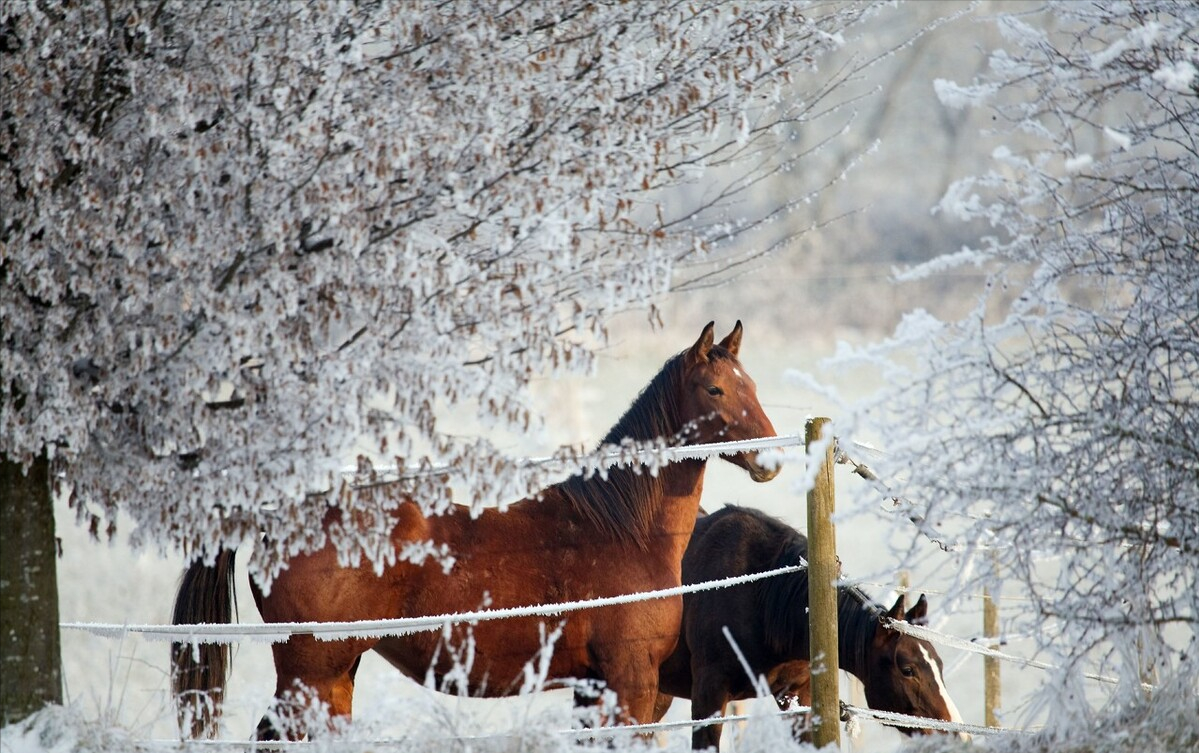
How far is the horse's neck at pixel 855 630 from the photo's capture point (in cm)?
514

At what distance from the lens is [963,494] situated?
3436 mm

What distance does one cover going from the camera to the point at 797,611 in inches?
215

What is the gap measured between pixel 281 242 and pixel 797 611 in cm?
330

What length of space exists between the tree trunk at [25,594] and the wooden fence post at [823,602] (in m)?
2.37

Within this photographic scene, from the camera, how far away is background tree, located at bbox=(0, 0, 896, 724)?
120 inches

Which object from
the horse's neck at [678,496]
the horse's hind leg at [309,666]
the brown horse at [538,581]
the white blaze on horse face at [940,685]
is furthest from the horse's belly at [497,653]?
the white blaze on horse face at [940,685]

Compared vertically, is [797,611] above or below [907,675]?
above

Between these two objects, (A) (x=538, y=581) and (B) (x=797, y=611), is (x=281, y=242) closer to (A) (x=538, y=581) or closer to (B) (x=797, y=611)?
(A) (x=538, y=581)

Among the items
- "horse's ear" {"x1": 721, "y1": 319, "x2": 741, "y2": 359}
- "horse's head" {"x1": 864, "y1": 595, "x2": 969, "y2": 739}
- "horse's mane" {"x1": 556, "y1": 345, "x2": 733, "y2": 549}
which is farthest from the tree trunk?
"horse's head" {"x1": 864, "y1": 595, "x2": 969, "y2": 739}

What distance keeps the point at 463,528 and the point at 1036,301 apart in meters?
2.25

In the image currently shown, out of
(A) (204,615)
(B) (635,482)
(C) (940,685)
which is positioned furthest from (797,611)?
(A) (204,615)

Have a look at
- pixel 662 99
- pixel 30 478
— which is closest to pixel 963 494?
pixel 662 99

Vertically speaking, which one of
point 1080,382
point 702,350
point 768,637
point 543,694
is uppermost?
point 702,350

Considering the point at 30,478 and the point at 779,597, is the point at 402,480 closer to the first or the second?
the point at 30,478
